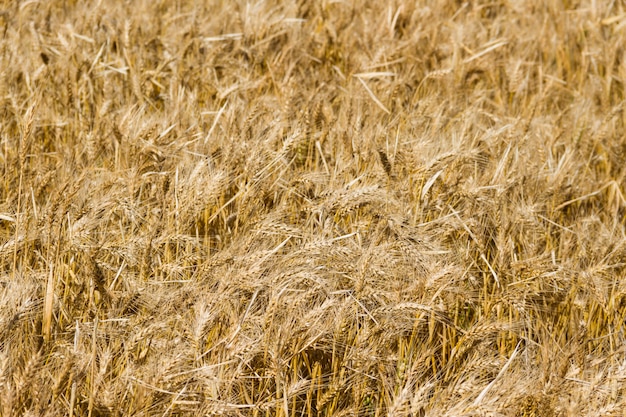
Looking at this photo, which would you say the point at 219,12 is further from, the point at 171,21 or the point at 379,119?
the point at 379,119

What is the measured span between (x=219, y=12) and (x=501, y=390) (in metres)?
2.28

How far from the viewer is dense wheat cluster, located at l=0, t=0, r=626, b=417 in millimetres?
1576

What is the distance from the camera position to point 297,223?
2057 millimetres

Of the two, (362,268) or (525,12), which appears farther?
(525,12)

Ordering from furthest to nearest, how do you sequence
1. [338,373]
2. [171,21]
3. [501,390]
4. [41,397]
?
[171,21] < [338,373] < [501,390] < [41,397]

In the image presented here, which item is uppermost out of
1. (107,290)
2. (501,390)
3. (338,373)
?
(107,290)

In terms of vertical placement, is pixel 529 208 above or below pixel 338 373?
above

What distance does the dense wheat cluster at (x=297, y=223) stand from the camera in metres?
1.58

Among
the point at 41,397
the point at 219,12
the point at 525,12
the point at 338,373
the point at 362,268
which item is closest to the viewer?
the point at 41,397

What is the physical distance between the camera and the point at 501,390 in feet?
5.01

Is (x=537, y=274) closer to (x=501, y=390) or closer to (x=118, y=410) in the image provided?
(x=501, y=390)

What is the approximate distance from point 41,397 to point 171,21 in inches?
78.8

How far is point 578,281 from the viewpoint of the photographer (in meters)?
2.01

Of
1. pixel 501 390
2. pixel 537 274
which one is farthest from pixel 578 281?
pixel 501 390
